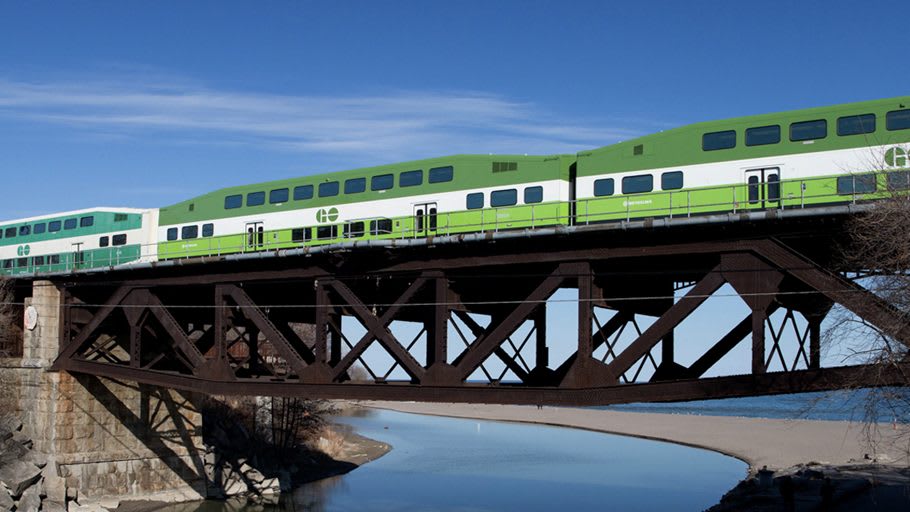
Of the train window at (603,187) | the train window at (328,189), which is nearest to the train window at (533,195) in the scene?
the train window at (603,187)

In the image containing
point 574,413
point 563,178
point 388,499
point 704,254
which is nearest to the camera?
point 704,254

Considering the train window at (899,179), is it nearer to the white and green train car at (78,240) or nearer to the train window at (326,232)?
the train window at (326,232)

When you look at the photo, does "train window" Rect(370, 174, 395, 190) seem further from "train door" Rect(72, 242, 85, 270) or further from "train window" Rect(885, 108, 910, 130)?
"train door" Rect(72, 242, 85, 270)

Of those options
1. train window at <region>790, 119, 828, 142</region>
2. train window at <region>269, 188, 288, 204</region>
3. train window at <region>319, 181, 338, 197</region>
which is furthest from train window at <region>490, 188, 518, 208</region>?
train window at <region>269, 188, 288, 204</region>

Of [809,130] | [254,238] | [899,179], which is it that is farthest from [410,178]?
[899,179]

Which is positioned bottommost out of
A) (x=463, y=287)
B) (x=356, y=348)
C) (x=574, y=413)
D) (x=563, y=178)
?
(x=574, y=413)

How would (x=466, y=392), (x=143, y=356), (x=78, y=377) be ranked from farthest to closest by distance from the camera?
(x=143, y=356) → (x=78, y=377) → (x=466, y=392)

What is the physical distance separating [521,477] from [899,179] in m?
50.2

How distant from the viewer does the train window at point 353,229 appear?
43.4m

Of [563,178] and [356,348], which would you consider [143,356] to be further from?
[563,178]

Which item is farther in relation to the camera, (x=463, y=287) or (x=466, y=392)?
(x=463, y=287)

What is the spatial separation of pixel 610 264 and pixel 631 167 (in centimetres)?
383

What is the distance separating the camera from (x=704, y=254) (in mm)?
29078

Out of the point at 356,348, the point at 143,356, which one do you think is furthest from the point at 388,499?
the point at 356,348
